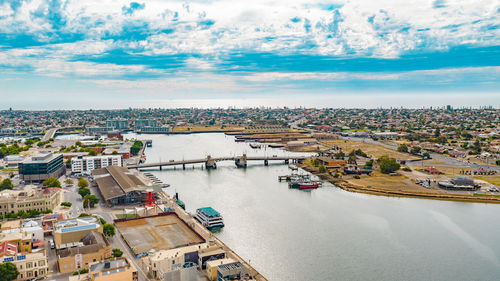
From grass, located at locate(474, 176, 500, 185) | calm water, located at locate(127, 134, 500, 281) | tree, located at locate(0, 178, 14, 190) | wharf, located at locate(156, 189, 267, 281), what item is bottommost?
calm water, located at locate(127, 134, 500, 281)

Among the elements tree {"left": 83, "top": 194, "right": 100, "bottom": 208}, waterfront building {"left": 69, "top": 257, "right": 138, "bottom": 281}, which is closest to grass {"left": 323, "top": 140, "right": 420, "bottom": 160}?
tree {"left": 83, "top": 194, "right": 100, "bottom": 208}

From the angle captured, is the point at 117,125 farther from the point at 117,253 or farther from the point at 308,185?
the point at 117,253

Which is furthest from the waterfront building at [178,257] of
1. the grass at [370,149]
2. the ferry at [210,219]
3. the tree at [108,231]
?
the grass at [370,149]

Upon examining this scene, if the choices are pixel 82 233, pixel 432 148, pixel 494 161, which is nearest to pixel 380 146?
pixel 432 148

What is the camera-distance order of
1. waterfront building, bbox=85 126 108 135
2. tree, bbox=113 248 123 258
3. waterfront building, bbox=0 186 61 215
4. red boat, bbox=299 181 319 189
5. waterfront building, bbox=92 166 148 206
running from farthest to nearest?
waterfront building, bbox=85 126 108 135, red boat, bbox=299 181 319 189, waterfront building, bbox=92 166 148 206, waterfront building, bbox=0 186 61 215, tree, bbox=113 248 123 258

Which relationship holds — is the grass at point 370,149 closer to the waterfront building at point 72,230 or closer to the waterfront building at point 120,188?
the waterfront building at point 120,188

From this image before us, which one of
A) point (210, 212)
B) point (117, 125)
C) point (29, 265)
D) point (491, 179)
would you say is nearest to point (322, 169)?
point (491, 179)

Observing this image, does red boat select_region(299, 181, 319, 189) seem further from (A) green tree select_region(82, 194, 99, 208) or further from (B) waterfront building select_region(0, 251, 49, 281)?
(B) waterfront building select_region(0, 251, 49, 281)
